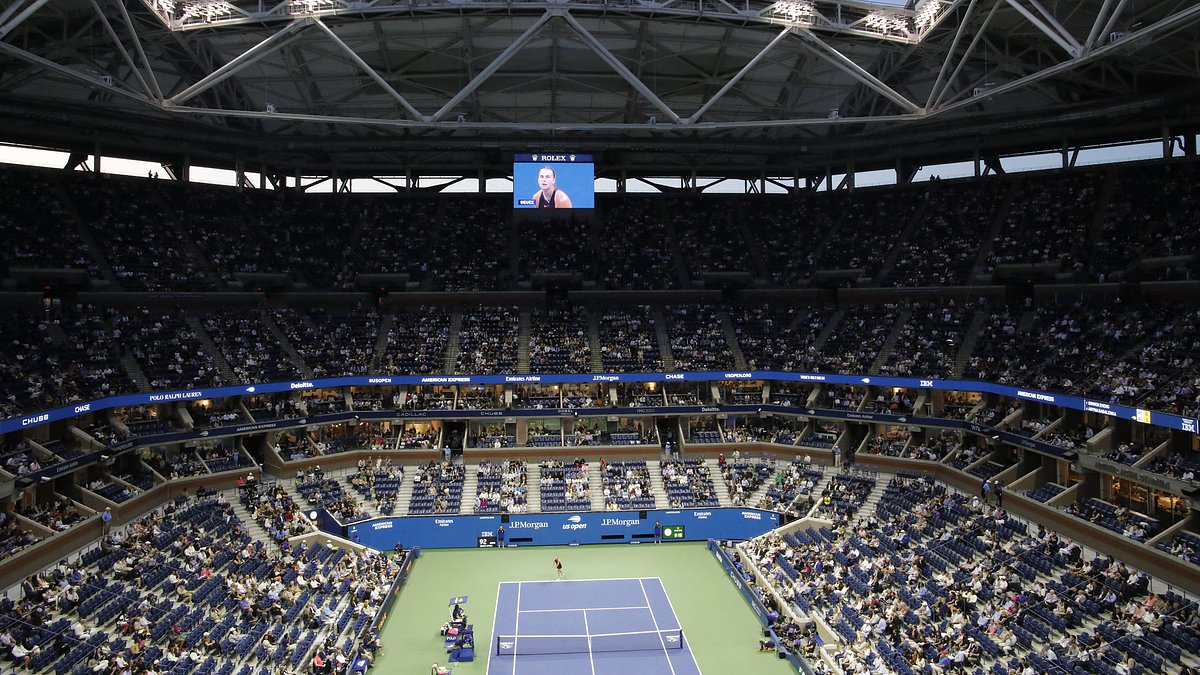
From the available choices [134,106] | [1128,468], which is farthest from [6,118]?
[1128,468]

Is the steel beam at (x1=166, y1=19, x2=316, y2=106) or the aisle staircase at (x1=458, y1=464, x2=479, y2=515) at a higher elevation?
the steel beam at (x1=166, y1=19, x2=316, y2=106)

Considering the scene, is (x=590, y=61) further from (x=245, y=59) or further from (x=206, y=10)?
(x=206, y=10)

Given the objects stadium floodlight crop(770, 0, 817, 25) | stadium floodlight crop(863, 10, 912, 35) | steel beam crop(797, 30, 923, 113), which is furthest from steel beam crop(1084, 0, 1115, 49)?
stadium floodlight crop(770, 0, 817, 25)

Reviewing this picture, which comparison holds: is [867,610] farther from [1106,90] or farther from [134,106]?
[134,106]

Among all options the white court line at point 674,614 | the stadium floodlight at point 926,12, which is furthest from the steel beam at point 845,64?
the white court line at point 674,614

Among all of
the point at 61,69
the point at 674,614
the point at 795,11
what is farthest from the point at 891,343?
the point at 61,69

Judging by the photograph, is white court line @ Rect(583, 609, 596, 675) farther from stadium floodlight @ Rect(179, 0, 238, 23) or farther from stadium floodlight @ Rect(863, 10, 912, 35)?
stadium floodlight @ Rect(179, 0, 238, 23)

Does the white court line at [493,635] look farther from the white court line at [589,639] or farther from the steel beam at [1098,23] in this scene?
the steel beam at [1098,23]
